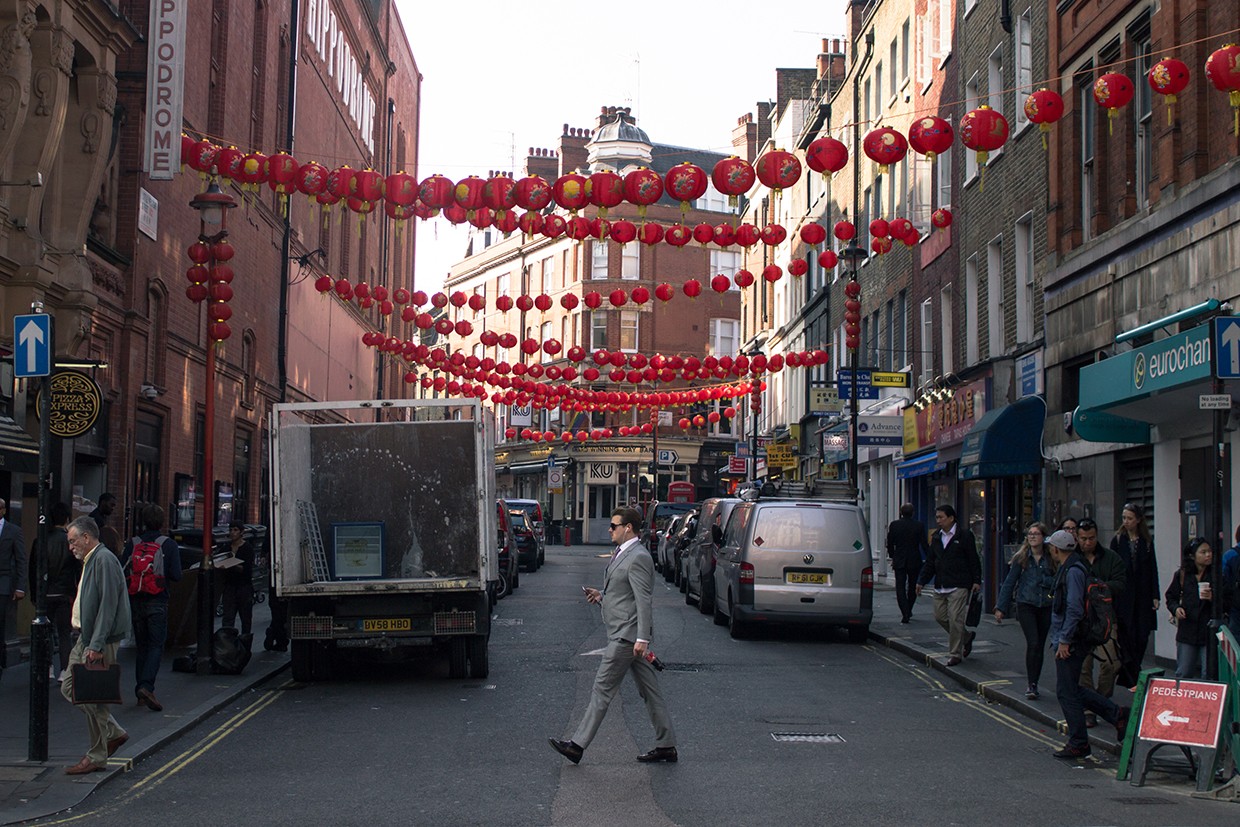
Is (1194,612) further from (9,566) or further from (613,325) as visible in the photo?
(613,325)

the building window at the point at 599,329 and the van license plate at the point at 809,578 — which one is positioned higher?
the building window at the point at 599,329

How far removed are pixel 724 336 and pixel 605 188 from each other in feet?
212

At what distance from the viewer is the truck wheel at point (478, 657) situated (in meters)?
15.3

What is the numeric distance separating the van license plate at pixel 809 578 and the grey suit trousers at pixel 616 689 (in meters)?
9.40

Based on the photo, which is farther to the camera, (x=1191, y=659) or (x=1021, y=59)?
(x=1021, y=59)

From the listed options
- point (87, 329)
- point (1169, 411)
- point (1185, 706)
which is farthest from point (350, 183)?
point (1185, 706)

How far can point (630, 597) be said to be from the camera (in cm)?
1052

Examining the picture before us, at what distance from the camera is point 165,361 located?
2322 cm

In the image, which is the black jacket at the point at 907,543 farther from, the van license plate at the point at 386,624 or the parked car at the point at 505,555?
the van license plate at the point at 386,624

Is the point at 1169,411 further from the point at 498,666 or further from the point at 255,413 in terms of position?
the point at 255,413

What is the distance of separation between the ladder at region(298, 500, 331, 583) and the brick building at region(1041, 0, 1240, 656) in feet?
28.4

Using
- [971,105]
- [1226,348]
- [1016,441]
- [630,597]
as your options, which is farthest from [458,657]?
[971,105]

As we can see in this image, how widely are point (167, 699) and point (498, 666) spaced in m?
4.24

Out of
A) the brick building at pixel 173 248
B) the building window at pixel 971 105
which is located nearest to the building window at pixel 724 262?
the brick building at pixel 173 248
